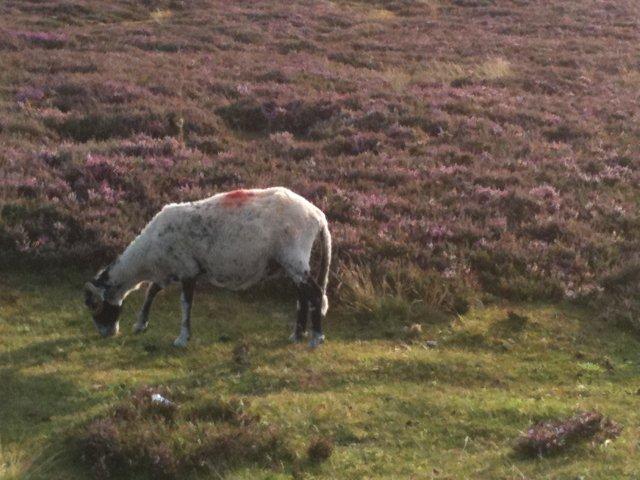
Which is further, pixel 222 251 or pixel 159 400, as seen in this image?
pixel 222 251

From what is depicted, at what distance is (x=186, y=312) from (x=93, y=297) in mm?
1327

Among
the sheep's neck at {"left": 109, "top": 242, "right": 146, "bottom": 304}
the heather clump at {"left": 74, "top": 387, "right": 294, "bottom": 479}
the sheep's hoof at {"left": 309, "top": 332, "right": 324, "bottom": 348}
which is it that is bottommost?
the sheep's hoof at {"left": 309, "top": 332, "right": 324, "bottom": 348}

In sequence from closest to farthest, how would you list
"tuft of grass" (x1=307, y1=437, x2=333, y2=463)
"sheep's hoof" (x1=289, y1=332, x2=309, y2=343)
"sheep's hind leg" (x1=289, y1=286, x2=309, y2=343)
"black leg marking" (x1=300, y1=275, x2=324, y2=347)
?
"tuft of grass" (x1=307, y1=437, x2=333, y2=463), "black leg marking" (x1=300, y1=275, x2=324, y2=347), "sheep's hind leg" (x1=289, y1=286, x2=309, y2=343), "sheep's hoof" (x1=289, y1=332, x2=309, y2=343)

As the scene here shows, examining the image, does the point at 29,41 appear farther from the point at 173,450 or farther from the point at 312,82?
the point at 173,450

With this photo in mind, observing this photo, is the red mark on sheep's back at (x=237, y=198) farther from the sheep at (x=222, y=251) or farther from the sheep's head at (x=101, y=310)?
the sheep's head at (x=101, y=310)

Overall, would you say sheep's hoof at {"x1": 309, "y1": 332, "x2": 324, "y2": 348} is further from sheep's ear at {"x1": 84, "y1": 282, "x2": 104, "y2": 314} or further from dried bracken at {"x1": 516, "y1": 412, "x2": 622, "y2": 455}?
dried bracken at {"x1": 516, "y1": 412, "x2": 622, "y2": 455}

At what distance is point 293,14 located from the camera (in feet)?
146

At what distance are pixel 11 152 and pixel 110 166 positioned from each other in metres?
2.75

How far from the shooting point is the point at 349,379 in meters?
10.1

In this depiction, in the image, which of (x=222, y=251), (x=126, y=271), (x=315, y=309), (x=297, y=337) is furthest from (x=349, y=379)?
(x=126, y=271)

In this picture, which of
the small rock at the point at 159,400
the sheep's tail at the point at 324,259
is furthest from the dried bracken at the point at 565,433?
the small rock at the point at 159,400

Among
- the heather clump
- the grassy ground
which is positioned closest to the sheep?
the grassy ground

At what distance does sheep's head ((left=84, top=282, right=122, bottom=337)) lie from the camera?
1084cm

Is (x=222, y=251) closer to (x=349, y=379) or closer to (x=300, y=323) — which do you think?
(x=300, y=323)
